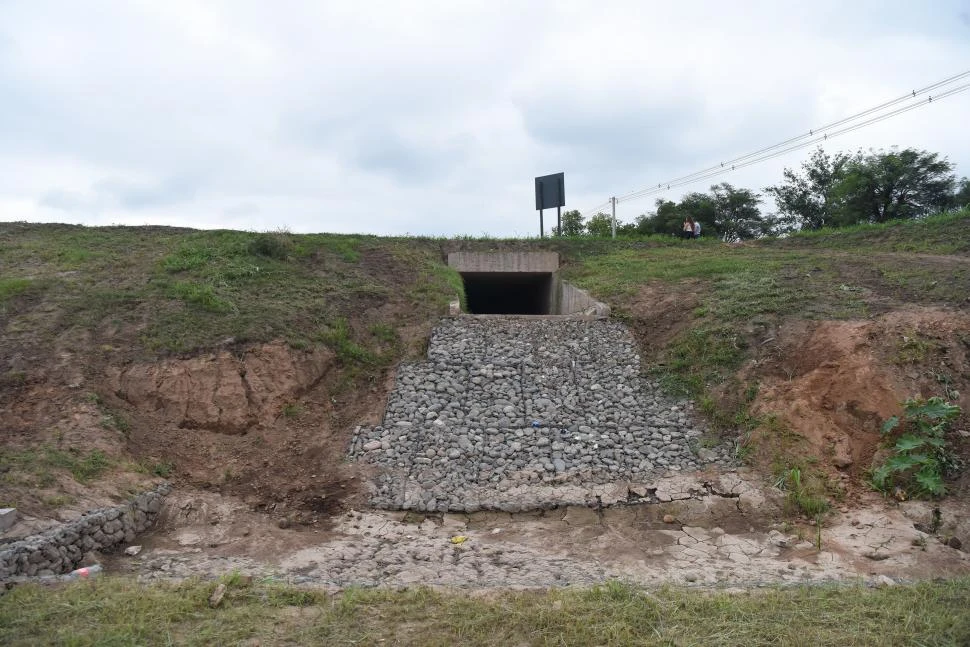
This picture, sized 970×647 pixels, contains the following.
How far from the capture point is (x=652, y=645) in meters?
4.85

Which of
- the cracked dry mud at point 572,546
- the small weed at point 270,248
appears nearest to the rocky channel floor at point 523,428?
the cracked dry mud at point 572,546

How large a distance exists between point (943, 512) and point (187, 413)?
10546mm

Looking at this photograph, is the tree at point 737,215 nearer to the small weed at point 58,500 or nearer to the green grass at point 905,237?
the green grass at point 905,237

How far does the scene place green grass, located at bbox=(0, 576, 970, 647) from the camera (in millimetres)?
4949

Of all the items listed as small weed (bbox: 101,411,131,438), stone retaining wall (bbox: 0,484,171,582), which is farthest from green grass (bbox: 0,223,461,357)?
stone retaining wall (bbox: 0,484,171,582)

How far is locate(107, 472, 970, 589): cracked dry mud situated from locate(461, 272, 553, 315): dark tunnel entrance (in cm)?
1021

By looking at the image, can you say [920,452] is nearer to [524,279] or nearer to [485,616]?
[485,616]

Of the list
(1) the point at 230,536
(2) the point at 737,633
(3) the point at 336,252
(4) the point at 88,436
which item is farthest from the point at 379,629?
(3) the point at 336,252

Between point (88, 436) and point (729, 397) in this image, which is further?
point (729, 397)

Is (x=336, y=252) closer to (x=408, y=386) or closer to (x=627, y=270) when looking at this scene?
(x=408, y=386)

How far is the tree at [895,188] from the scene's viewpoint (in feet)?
80.2

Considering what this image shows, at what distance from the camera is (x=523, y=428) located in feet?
33.7

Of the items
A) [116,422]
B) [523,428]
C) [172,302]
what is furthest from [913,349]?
[172,302]

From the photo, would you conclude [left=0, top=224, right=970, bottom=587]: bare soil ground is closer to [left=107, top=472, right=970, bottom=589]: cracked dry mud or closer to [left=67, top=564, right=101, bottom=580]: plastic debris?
[left=107, top=472, right=970, bottom=589]: cracked dry mud
